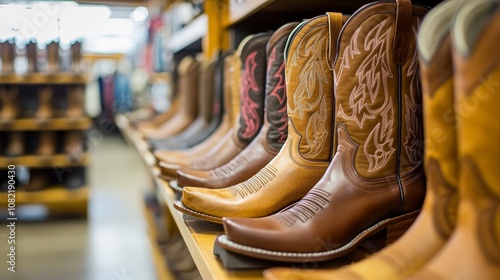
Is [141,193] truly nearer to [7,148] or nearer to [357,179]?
[7,148]

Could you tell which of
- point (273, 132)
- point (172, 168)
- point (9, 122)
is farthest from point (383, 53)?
point (9, 122)

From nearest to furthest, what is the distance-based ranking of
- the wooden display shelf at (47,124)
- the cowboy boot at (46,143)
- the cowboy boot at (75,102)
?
1. the wooden display shelf at (47,124)
2. the cowboy boot at (46,143)
3. the cowboy boot at (75,102)

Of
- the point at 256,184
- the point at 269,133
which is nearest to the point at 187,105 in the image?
the point at 269,133

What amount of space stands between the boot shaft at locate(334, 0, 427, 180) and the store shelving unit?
2920 millimetres

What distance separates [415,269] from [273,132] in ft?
2.13

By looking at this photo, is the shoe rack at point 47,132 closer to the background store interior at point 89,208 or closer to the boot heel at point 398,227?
the background store interior at point 89,208

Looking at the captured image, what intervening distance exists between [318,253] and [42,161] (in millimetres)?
3017

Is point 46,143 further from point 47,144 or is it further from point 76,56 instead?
point 76,56

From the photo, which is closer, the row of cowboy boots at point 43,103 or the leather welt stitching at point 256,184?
the leather welt stitching at point 256,184

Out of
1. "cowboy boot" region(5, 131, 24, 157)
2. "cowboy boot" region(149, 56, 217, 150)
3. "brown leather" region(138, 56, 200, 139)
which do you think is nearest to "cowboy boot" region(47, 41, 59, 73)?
"cowboy boot" region(5, 131, 24, 157)

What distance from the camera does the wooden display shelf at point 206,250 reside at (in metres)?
0.82

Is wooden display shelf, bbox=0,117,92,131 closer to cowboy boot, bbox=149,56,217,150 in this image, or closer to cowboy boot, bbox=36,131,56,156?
cowboy boot, bbox=36,131,56,156

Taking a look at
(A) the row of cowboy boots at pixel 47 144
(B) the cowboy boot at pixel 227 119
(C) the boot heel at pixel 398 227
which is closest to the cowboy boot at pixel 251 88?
(B) the cowboy boot at pixel 227 119

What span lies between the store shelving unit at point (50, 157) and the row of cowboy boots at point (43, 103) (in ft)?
0.14
